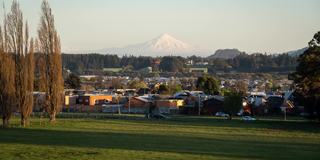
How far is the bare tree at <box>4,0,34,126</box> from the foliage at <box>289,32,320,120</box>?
25056 millimetres

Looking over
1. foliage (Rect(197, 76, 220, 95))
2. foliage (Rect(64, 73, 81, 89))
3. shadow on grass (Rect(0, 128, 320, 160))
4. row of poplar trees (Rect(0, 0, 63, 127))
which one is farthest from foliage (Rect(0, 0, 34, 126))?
foliage (Rect(64, 73, 81, 89))

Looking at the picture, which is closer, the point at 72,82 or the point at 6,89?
the point at 6,89

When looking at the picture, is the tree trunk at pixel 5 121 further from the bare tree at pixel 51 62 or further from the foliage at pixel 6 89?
the bare tree at pixel 51 62

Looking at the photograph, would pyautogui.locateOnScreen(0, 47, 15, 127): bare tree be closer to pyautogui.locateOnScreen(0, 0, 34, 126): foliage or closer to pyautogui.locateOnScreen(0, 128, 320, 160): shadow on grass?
pyautogui.locateOnScreen(0, 0, 34, 126): foliage

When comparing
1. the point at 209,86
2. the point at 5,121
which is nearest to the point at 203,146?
the point at 5,121

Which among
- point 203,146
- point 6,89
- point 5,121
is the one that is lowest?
point 5,121

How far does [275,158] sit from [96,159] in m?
7.60

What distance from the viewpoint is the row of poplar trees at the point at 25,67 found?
44.0 meters

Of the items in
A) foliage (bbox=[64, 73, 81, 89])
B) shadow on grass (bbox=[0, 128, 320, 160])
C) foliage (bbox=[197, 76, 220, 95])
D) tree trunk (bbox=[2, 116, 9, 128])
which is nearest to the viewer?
shadow on grass (bbox=[0, 128, 320, 160])

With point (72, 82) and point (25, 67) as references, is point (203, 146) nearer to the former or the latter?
point (25, 67)

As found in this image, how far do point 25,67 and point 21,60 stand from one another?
79 centimetres

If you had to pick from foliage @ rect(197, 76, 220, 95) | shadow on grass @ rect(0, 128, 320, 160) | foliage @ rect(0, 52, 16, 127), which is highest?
foliage @ rect(0, 52, 16, 127)

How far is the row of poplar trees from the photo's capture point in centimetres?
4397

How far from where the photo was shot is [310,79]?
5219 centimetres
